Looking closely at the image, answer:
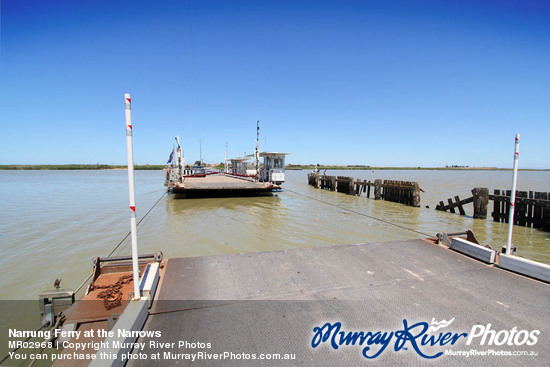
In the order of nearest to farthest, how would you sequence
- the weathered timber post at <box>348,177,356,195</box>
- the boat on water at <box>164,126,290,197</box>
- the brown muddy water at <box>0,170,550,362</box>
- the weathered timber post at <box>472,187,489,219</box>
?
1. the brown muddy water at <box>0,170,550,362</box>
2. the weathered timber post at <box>472,187,489,219</box>
3. the boat on water at <box>164,126,290,197</box>
4. the weathered timber post at <box>348,177,356,195</box>

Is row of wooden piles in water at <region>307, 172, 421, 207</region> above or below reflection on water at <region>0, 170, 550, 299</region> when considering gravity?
above

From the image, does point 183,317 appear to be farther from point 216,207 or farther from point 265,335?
point 216,207

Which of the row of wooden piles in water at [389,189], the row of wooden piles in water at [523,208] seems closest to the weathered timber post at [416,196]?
the row of wooden piles in water at [389,189]

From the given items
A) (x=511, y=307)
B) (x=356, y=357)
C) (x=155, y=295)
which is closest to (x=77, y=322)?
(x=155, y=295)

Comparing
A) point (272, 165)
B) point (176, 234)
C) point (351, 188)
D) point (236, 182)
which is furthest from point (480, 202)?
point (236, 182)

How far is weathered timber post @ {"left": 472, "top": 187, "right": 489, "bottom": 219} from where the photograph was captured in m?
13.1

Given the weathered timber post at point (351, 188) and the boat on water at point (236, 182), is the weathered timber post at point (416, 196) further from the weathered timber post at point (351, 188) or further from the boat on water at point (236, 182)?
the boat on water at point (236, 182)

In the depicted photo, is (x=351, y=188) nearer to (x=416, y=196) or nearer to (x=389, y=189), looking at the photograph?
(x=389, y=189)

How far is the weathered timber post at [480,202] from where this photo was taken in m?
13.1

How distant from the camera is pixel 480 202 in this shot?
1320 cm

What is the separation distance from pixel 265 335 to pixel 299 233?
6996mm

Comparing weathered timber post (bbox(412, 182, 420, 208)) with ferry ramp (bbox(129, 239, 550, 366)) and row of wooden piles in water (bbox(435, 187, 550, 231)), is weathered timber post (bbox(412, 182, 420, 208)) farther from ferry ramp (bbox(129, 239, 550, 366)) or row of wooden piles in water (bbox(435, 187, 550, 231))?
ferry ramp (bbox(129, 239, 550, 366))

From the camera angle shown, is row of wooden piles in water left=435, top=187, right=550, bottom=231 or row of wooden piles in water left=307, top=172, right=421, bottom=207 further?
row of wooden piles in water left=307, top=172, right=421, bottom=207

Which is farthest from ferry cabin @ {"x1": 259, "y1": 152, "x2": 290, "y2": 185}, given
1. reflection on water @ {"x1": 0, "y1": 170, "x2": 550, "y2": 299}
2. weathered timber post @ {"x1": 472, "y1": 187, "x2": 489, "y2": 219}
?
weathered timber post @ {"x1": 472, "y1": 187, "x2": 489, "y2": 219}
